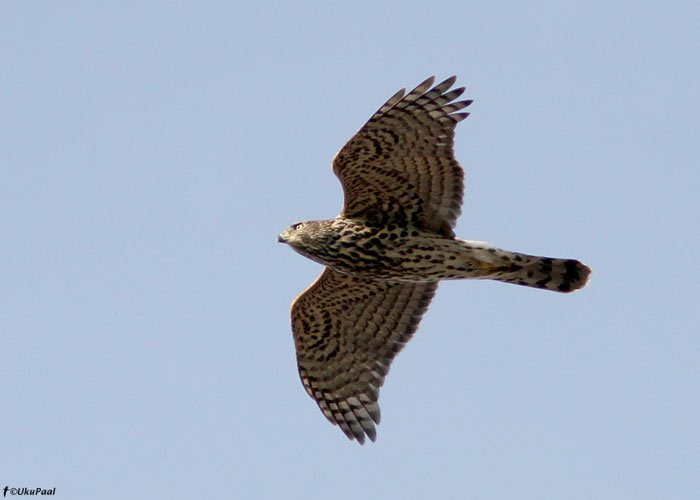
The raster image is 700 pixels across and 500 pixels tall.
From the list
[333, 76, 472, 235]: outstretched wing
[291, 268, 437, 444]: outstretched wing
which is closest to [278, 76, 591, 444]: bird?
[333, 76, 472, 235]: outstretched wing

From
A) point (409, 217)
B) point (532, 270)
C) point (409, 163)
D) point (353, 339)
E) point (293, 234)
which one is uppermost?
point (409, 163)

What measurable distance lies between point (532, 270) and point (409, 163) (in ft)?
6.05

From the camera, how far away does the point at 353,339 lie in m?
15.5

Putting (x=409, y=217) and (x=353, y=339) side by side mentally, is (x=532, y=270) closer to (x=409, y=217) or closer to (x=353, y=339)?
(x=409, y=217)

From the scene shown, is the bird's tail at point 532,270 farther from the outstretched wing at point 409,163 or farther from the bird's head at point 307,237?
the bird's head at point 307,237

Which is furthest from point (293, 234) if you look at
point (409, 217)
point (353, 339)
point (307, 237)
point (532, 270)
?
point (532, 270)

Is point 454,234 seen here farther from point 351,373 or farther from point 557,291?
point 351,373

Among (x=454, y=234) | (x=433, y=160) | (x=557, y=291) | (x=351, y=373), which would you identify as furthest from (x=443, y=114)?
(x=351, y=373)

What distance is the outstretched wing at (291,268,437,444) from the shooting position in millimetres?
15180

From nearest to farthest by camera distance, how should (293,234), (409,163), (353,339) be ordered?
(409,163) → (293,234) → (353,339)

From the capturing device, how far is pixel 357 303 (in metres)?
15.3

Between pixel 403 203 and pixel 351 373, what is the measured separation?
2.62m

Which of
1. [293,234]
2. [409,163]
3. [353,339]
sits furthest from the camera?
[353,339]

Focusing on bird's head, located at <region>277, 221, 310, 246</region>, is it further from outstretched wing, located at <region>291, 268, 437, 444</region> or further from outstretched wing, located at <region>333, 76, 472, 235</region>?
outstretched wing, located at <region>291, 268, 437, 444</region>
